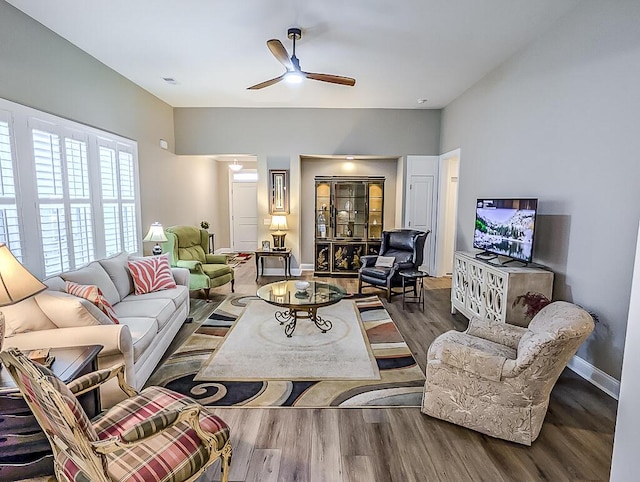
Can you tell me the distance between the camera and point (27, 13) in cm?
302

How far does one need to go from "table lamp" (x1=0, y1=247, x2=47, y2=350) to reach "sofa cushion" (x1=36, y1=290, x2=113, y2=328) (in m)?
0.46

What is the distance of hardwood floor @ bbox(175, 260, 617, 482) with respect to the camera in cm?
195

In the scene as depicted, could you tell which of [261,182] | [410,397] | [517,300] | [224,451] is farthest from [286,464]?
[261,182]

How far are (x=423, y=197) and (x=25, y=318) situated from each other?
5.91m

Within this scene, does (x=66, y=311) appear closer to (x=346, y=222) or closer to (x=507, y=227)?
(x=507, y=227)

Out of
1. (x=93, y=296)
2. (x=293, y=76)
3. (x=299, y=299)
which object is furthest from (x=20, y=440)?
(x=293, y=76)

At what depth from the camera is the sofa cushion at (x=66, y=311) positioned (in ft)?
8.00

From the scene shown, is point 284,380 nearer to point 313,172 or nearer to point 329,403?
point 329,403

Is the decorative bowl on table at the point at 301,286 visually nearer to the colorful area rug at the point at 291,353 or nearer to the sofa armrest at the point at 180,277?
the colorful area rug at the point at 291,353

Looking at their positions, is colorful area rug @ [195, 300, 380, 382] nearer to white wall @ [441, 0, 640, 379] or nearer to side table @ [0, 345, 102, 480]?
side table @ [0, 345, 102, 480]

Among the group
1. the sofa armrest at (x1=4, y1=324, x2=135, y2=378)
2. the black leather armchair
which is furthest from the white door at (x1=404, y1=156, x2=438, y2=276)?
the sofa armrest at (x1=4, y1=324, x2=135, y2=378)

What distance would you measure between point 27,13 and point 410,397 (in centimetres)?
449

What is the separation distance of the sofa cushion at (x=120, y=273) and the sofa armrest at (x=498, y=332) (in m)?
3.40

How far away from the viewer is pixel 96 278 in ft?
10.9
